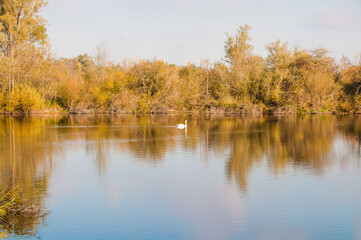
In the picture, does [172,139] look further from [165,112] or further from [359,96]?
[359,96]

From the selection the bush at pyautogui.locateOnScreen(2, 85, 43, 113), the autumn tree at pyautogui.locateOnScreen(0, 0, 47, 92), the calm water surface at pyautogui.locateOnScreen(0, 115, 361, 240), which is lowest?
the calm water surface at pyautogui.locateOnScreen(0, 115, 361, 240)

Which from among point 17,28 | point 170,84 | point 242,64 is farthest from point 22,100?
point 242,64

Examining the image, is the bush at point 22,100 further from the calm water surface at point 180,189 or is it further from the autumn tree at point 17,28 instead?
the calm water surface at point 180,189

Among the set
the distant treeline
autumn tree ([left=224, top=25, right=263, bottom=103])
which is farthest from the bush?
autumn tree ([left=224, top=25, right=263, bottom=103])

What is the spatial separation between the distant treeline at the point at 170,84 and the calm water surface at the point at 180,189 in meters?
24.6

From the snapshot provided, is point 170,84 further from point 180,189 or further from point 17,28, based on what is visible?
point 180,189

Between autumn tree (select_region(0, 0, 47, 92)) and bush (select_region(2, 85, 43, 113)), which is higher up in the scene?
autumn tree (select_region(0, 0, 47, 92))

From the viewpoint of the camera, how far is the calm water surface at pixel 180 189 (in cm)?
775

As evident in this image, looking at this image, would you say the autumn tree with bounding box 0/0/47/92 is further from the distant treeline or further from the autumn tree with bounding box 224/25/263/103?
the autumn tree with bounding box 224/25/263/103

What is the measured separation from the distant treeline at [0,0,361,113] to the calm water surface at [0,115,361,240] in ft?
80.7

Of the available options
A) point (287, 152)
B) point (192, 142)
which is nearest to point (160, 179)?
point (287, 152)

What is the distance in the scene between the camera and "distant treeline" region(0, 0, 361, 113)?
41375 mm

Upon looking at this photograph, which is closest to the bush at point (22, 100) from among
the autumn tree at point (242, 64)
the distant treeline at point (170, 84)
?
the distant treeline at point (170, 84)

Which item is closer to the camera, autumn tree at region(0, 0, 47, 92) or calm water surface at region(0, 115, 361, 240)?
calm water surface at region(0, 115, 361, 240)
